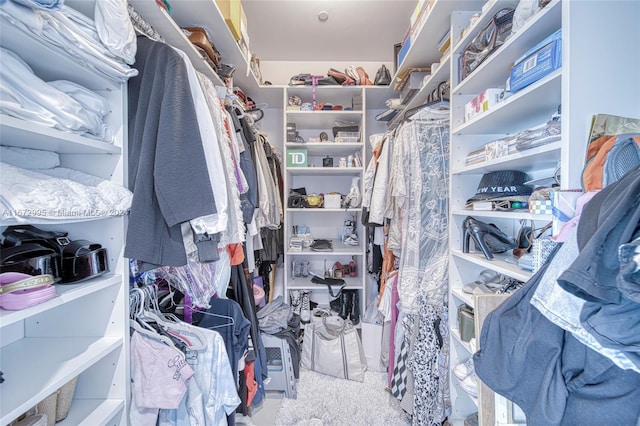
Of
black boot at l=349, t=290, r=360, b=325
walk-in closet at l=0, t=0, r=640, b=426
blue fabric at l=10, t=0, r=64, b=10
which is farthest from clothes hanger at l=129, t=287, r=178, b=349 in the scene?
black boot at l=349, t=290, r=360, b=325

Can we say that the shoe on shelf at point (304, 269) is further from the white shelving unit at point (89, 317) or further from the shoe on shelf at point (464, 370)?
the white shelving unit at point (89, 317)

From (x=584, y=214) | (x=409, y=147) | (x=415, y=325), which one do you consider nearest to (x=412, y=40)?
(x=409, y=147)

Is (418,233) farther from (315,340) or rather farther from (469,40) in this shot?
(315,340)

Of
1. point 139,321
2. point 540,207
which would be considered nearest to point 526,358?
point 540,207

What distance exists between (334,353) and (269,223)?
1023 mm

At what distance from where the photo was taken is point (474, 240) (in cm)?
114

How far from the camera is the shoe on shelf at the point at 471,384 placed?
1.03 meters

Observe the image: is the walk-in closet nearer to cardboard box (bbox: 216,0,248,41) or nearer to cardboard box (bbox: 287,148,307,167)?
cardboard box (bbox: 216,0,248,41)

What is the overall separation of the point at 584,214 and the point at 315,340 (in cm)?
172

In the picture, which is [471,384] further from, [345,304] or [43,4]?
[43,4]

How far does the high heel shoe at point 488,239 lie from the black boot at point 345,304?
144cm

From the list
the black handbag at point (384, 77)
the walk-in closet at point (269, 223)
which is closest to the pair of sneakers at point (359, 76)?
the black handbag at point (384, 77)

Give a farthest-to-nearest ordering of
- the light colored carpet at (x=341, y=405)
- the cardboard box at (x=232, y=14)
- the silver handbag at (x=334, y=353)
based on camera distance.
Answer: the silver handbag at (x=334, y=353)
the light colored carpet at (x=341, y=405)
the cardboard box at (x=232, y=14)

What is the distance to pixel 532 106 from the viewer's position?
91 cm
